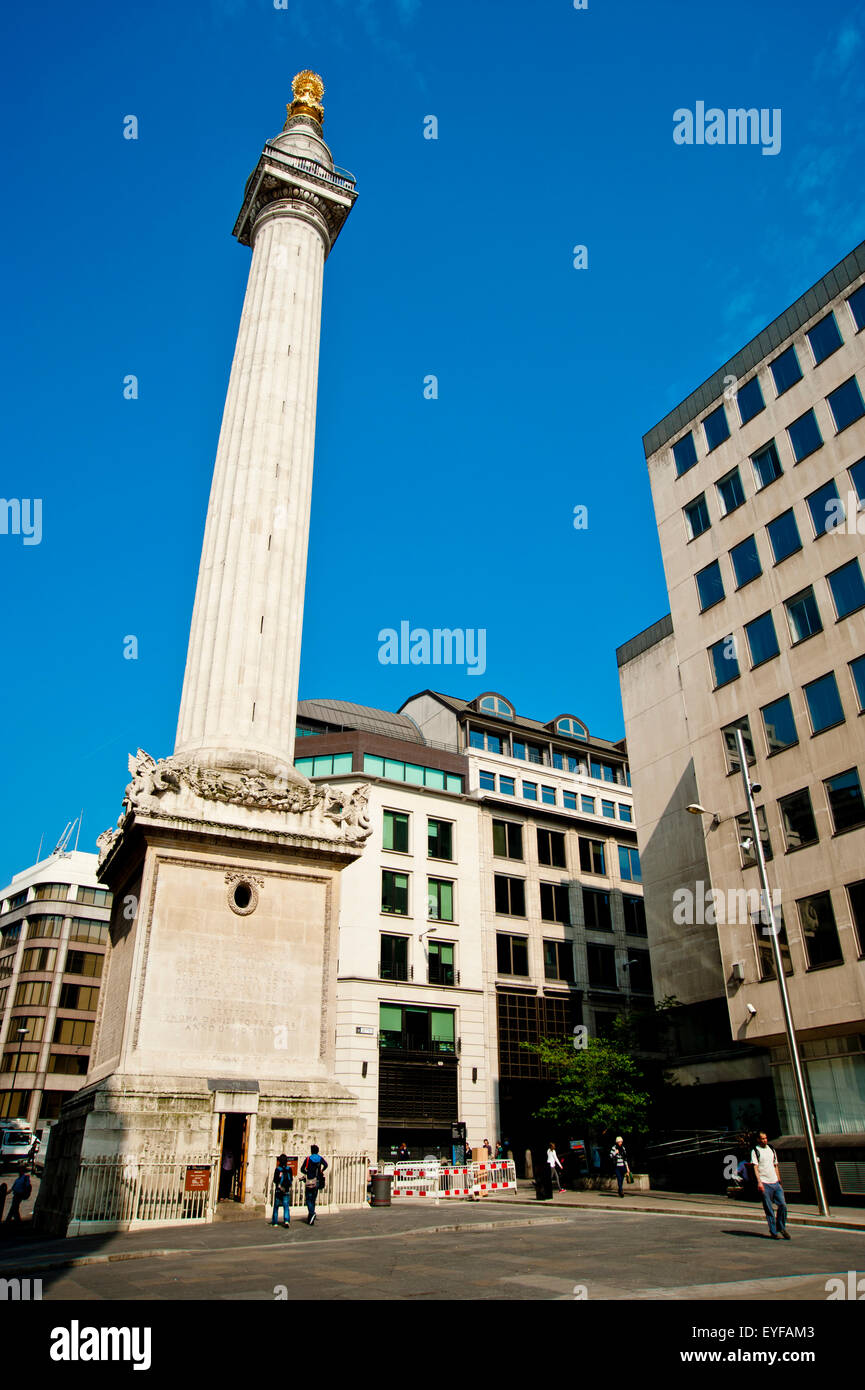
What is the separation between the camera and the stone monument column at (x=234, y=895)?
2075 cm

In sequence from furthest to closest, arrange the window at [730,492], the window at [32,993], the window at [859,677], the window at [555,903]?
the window at [32,993]
the window at [555,903]
the window at [730,492]
the window at [859,677]

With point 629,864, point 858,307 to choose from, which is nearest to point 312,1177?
point 858,307

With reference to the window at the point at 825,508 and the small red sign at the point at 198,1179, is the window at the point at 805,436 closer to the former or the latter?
the window at the point at 825,508

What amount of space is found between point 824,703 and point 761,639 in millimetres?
4344

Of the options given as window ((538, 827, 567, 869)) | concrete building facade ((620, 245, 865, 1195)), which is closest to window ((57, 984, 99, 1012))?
window ((538, 827, 567, 869))

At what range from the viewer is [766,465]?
37.5 metres

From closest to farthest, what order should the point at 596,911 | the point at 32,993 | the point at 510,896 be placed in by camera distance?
the point at 510,896
the point at 596,911
the point at 32,993

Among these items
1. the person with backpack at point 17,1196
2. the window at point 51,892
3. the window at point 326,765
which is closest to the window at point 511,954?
the window at point 326,765

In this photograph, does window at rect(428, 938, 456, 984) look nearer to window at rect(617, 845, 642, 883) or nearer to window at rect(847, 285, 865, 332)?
window at rect(617, 845, 642, 883)

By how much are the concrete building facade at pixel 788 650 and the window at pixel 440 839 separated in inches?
817

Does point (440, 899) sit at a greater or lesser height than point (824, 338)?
lesser

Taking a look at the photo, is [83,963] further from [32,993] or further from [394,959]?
[394,959]

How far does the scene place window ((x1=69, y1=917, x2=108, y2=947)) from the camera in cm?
9512
